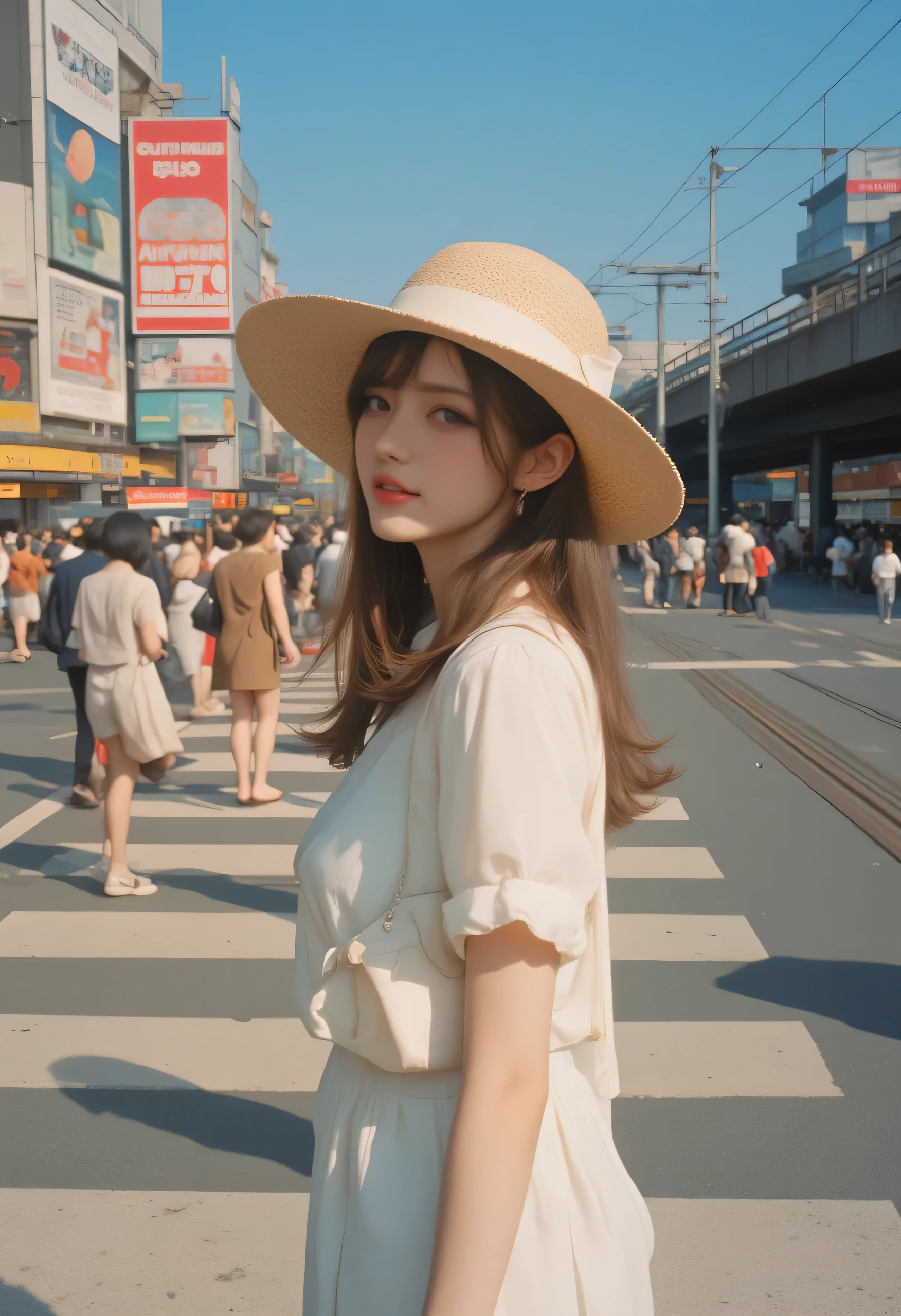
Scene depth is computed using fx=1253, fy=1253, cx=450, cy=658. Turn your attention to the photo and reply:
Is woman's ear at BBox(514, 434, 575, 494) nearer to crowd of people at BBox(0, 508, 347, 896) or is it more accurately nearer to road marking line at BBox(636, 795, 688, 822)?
crowd of people at BBox(0, 508, 347, 896)

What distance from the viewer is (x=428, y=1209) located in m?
1.40

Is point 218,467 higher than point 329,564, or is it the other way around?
point 218,467

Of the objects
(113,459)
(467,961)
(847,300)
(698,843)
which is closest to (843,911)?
(698,843)

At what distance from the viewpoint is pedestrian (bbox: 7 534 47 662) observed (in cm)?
1812

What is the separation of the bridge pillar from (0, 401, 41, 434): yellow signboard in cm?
3129

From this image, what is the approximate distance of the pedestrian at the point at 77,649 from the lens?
8766mm

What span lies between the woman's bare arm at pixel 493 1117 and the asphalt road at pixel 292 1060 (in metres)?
1.97

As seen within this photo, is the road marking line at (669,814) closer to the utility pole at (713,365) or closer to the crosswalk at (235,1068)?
the crosswalk at (235,1068)

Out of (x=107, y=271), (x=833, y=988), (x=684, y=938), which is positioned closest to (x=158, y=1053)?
(x=684, y=938)

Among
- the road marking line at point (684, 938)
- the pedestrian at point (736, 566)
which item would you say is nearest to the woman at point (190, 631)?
the road marking line at point (684, 938)

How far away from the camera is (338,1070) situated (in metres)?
1.56

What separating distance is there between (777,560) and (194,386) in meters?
33.7

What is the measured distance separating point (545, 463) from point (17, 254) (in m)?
56.4

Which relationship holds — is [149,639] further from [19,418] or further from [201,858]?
[19,418]
